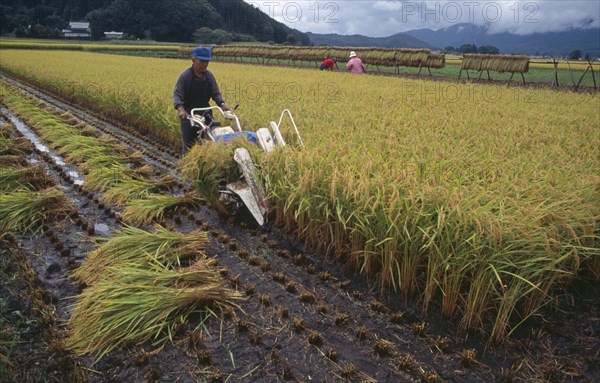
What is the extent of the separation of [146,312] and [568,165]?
3.38 m

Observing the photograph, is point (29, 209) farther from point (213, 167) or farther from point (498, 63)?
point (498, 63)

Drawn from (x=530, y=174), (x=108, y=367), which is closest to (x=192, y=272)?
(x=108, y=367)

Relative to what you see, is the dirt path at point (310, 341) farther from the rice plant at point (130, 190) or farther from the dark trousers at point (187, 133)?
the dark trousers at point (187, 133)

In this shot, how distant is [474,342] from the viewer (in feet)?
7.53

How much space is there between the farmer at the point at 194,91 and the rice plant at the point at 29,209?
153 centimetres

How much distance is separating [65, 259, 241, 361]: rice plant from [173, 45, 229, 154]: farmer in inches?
96.9

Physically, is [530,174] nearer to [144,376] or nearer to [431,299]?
[431,299]

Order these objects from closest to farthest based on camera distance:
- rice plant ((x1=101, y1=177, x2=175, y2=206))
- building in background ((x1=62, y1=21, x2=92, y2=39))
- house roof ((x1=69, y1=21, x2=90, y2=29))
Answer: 1. rice plant ((x1=101, y1=177, x2=175, y2=206))
2. building in background ((x1=62, y1=21, x2=92, y2=39))
3. house roof ((x1=69, y1=21, x2=90, y2=29))

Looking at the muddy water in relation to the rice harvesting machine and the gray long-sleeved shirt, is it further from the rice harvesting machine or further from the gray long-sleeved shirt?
the rice harvesting machine

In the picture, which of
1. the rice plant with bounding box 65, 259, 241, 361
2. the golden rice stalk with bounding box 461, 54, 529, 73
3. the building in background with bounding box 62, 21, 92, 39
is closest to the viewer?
the rice plant with bounding box 65, 259, 241, 361

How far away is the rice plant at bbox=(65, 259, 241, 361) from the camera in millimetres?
2223

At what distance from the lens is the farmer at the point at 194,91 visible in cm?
463

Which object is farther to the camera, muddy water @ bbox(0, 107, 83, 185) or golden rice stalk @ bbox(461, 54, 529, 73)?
golden rice stalk @ bbox(461, 54, 529, 73)

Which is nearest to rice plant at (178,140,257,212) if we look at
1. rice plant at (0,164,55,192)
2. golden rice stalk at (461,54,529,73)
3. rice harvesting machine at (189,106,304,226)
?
rice harvesting machine at (189,106,304,226)
